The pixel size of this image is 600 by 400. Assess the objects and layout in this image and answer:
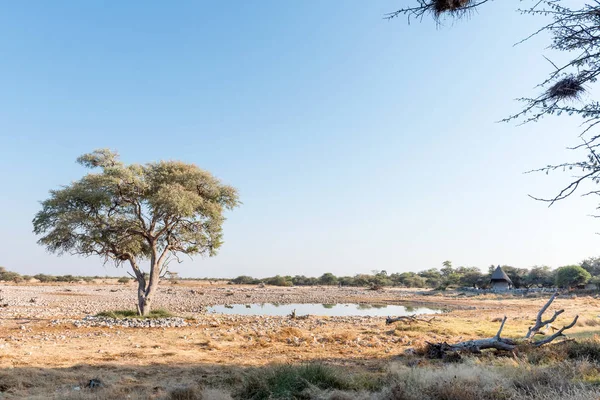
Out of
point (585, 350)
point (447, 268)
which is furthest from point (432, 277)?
point (585, 350)

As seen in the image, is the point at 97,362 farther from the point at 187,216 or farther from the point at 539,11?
the point at 539,11

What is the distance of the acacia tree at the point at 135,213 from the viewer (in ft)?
58.2

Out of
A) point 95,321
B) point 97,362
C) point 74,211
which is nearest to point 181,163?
point 74,211

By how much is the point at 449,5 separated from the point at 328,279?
9189 centimetres

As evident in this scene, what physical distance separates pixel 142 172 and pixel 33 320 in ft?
25.4

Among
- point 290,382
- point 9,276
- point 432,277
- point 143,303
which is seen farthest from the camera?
point 432,277

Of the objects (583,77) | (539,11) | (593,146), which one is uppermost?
(539,11)

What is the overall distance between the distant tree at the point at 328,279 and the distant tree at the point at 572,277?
44.7m

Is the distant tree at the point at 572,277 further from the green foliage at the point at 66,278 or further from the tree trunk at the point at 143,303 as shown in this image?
the green foliage at the point at 66,278

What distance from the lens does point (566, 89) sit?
657cm

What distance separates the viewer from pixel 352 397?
19.7 ft

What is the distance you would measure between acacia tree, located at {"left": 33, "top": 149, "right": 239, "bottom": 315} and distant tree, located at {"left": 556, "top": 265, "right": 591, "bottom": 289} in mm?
60542

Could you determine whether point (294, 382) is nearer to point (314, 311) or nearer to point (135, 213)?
point (135, 213)

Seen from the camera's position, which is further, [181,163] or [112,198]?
[181,163]
